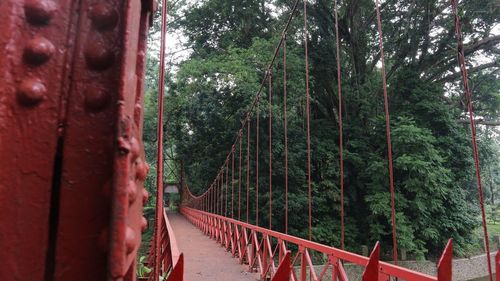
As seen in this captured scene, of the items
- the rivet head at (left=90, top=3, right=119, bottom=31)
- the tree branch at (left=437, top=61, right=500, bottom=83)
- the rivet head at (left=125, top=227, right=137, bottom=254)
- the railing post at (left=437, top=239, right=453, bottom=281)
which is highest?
the tree branch at (left=437, top=61, right=500, bottom=83)

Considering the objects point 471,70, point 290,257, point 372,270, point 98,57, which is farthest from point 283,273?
point 471,70

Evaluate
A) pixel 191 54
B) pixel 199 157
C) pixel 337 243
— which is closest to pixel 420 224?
pixel 337 243

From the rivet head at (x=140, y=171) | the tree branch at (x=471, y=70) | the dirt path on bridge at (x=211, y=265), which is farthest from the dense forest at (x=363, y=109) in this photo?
the rivet head at (x=140, y=171)

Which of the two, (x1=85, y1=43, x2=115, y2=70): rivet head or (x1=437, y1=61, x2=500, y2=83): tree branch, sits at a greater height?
(x1=437, y1=61, x2=500, y2=83): tree branch

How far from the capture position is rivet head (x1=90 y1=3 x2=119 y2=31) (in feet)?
1.54

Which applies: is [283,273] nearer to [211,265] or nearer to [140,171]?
[140,171]

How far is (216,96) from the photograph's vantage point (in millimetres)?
12172

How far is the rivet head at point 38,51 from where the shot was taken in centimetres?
45

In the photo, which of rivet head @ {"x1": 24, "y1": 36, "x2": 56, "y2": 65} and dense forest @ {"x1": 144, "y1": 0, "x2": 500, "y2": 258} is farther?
dense forest @ {"x1": 144, "y1": 0, "x2": 500, "y2": 258}

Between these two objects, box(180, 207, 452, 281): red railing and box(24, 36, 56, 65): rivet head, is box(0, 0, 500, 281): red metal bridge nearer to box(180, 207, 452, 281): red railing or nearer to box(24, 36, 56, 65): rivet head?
box(24, 36, 56, 65): rivet head

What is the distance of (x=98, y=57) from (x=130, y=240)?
22cm

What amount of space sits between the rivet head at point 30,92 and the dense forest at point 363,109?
10562mm

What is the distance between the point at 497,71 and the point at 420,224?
5.61 m

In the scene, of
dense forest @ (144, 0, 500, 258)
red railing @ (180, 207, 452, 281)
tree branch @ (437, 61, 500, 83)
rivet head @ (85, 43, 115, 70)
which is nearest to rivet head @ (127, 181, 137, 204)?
rivet head @ (85, 43, 115, 70)
